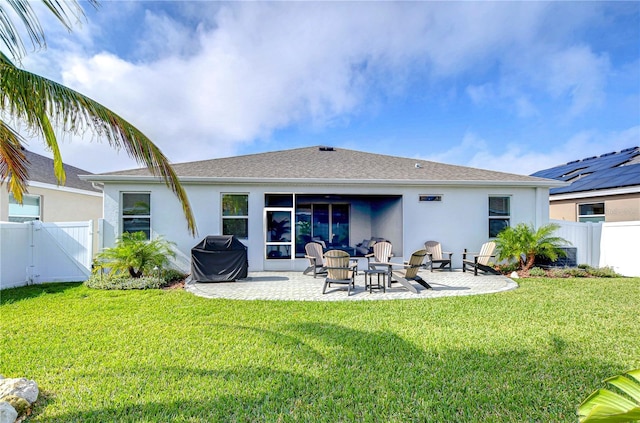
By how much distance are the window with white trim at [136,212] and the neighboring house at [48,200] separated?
3.16m

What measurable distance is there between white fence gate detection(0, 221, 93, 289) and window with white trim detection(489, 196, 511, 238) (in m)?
14.3

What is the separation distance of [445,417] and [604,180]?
18187 millimetres

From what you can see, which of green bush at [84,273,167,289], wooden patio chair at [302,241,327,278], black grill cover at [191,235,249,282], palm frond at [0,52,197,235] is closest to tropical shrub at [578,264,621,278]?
wooden patio chair at [302,241,327,278]

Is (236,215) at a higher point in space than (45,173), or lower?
lower

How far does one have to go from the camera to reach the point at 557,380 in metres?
3.54

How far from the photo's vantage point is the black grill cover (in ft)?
30.0

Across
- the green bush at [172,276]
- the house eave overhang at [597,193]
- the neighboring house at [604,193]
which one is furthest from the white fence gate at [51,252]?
the house eave overhang at [597,193]

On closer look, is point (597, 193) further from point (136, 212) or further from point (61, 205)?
point (61, 205)

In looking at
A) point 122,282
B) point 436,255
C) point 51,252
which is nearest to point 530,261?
point 436,255

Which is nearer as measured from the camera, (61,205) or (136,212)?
(136,212)

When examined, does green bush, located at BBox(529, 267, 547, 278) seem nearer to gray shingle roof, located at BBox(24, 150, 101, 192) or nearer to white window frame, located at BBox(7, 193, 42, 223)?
gray shingle roof, located at BBox(24, 150, 101, 192)

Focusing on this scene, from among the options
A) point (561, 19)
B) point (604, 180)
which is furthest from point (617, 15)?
point (604, 180)

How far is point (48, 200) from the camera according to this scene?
13.9 metres

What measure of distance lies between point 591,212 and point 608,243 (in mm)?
5258
